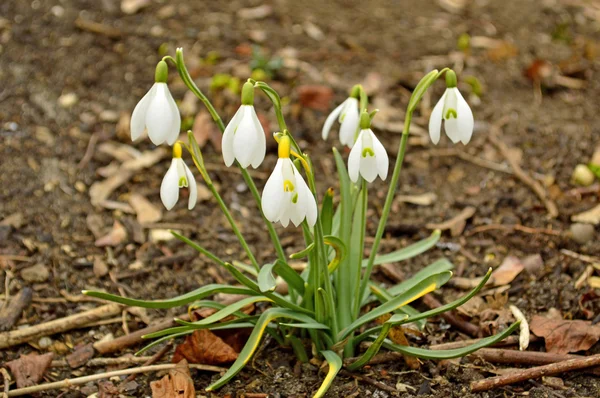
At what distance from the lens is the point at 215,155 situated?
11.2ft

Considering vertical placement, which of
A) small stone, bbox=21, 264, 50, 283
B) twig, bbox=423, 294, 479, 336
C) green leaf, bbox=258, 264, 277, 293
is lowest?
small stone, bbox=21, 264, 50, 283

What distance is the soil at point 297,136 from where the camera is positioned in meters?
2.47

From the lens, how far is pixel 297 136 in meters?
3.47

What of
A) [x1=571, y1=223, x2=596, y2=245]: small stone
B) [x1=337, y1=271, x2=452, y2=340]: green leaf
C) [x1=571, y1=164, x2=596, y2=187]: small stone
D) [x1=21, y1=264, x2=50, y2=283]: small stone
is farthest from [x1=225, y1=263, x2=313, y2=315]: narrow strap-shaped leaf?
[x1=571, y1=164, x2=596, y2=187]: small stone

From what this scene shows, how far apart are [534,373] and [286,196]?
3.17ft

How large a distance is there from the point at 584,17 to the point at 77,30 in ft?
11.0

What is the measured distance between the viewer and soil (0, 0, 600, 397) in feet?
8.11

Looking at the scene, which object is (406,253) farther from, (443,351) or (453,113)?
(453,113)

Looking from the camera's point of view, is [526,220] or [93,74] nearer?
[526,220]

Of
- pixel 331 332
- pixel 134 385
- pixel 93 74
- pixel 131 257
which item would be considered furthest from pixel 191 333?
pixel 93 74

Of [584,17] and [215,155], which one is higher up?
[584,17]

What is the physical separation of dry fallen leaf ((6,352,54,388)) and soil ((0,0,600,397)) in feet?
0.23

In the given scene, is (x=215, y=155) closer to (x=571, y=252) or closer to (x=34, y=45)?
(x=34, y=45)

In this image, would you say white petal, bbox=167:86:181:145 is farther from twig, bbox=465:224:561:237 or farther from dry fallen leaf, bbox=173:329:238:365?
twig, bbox=465:224:561:237
